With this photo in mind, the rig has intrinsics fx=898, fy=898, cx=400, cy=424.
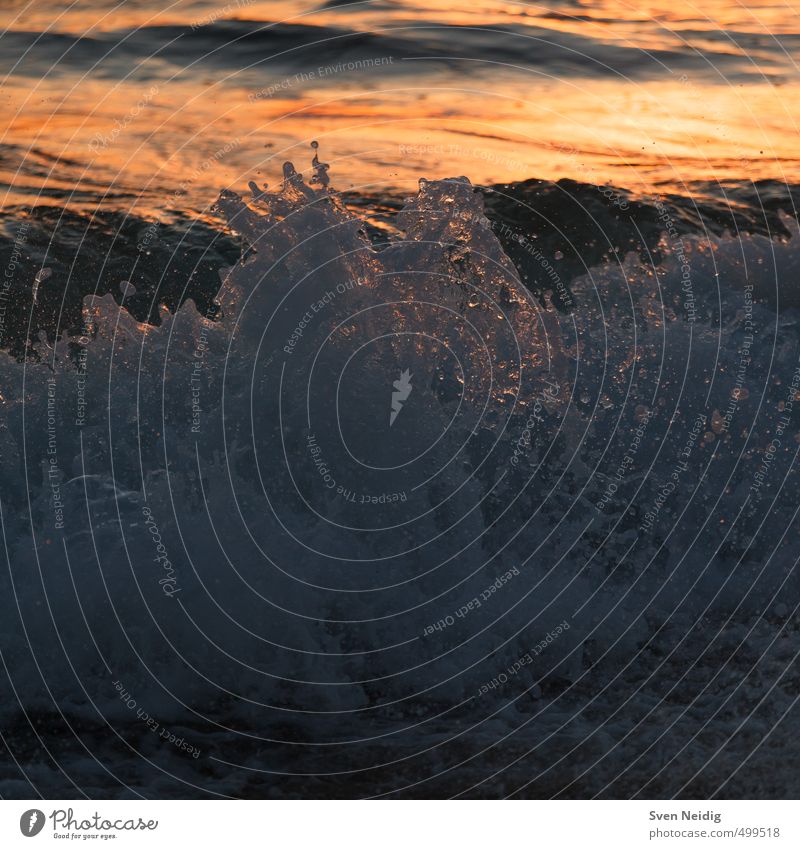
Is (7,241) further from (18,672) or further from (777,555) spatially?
(777,555)

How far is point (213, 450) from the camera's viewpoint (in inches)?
229

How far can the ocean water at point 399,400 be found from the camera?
17.5ft

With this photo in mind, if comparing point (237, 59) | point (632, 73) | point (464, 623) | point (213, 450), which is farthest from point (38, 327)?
point (632, 73)

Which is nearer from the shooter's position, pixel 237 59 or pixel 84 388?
pixel 237 59

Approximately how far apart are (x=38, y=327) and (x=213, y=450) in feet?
4.37

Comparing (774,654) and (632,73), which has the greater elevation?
(632,73)
